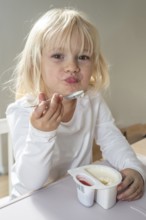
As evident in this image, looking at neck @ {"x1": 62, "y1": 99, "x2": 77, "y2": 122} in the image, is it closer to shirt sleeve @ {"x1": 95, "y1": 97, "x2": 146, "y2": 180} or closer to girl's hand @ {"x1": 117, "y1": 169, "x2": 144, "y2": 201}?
shirt sleeve @ {"x1": 95, "y1": 97, "x2": 146, "y2": 180}

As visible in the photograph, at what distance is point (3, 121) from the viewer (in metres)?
0.97

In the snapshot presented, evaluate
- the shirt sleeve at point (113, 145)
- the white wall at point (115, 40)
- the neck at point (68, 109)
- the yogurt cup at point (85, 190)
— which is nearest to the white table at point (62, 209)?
the yogurt cup at point (85, 190)

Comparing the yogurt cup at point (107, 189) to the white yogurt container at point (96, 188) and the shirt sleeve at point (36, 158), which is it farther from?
the shirt sleeve at point (36, 158)

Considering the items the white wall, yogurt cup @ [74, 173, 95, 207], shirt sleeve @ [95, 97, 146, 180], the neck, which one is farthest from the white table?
the white wall

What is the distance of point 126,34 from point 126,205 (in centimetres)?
189

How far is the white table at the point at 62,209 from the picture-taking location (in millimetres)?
549

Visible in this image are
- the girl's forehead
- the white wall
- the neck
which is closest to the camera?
the girl's forehead

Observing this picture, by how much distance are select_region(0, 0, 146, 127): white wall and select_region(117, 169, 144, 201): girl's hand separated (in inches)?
44.1

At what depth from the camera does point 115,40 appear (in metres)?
2.17

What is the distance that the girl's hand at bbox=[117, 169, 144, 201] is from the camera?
0.62 meters

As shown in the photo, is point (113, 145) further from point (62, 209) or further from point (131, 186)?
point (62, 209)

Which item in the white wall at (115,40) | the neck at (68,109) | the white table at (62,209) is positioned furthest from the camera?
the white wall at (115,40)

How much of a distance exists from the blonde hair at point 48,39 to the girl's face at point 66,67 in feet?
0.06

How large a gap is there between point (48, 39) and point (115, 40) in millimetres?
1496
